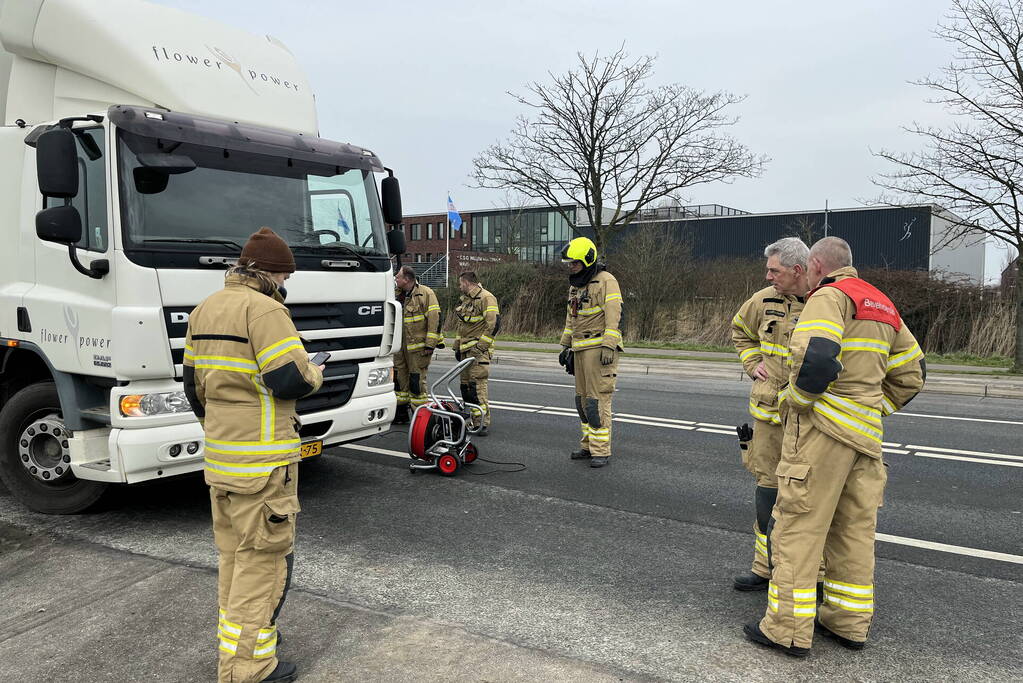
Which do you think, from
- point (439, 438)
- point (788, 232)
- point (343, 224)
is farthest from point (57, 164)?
point (788, 232)

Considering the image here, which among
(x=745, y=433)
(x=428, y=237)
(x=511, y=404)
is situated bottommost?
(x=511, y=404)

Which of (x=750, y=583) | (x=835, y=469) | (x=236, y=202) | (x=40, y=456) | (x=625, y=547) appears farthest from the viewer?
(x=40, y=456)

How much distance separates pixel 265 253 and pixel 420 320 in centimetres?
566

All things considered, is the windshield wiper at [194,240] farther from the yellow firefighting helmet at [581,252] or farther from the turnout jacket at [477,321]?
the turnout jacket at [477,321]

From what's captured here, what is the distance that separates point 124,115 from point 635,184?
19805 millimetres

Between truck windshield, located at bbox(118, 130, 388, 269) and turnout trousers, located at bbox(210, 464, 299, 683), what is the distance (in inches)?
88.9

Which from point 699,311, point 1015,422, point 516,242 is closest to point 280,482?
point 1015,422

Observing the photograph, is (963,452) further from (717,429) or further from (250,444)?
(250,444)

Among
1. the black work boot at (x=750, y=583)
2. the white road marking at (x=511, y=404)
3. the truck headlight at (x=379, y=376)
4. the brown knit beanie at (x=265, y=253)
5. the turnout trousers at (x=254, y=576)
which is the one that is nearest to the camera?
the turnout trousers at (x=254, y=576)

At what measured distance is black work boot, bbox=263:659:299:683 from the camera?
3264mm

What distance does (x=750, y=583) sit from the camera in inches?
168

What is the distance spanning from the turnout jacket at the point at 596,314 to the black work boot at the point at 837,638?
356cm

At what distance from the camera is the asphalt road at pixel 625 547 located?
361 cm

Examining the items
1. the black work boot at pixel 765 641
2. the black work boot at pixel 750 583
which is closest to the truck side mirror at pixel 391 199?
Result: the black work boot at pixel 750 583
